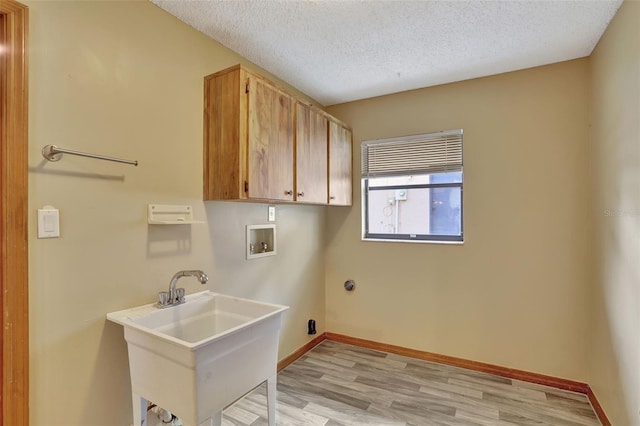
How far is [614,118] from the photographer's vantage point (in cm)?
189

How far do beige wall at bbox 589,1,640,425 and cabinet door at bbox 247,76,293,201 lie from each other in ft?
6.33

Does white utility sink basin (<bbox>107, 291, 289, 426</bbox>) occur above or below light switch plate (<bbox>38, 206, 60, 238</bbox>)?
below

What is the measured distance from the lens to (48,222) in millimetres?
1327

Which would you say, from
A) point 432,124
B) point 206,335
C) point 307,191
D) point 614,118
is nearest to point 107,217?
point 206,335

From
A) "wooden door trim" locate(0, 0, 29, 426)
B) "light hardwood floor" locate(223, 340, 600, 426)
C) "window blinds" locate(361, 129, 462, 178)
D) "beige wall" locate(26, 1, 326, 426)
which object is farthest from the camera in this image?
"window blinds" locate(361, 129, 462, 178)

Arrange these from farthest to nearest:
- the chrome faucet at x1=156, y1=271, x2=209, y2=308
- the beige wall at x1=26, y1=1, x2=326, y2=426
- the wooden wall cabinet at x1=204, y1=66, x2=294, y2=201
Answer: the wooden wall cabinet at x1=204, y1=66, x2=294, y2=201
the chrome faucet at x1=156, y1=271, x2=209, y2=308
the beige wall at x1=26, y1=1, x2=326, y2=426

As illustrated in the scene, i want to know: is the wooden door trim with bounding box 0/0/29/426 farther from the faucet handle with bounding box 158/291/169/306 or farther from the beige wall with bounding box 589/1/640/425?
the beige wall with bounding box 589/1/640/425

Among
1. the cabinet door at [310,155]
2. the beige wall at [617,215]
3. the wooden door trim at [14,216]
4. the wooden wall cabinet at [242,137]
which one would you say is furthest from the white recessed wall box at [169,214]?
the beige wall at [617,215]

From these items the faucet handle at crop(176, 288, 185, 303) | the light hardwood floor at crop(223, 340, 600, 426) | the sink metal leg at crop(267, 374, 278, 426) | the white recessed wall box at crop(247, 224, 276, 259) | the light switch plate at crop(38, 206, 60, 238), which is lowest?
the light hardwood floor at crop(223, 340, 600, 426)

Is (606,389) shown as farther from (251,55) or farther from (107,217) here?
(251,55)

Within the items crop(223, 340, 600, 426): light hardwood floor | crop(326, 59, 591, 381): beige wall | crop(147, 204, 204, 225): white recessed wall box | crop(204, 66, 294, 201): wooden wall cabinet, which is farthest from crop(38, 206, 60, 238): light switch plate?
crop(326, 59, 591, 381): beige wall

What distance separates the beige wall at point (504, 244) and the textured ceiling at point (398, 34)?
284mm

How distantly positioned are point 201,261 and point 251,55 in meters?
1.52

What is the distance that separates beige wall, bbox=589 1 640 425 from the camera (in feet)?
5.27
